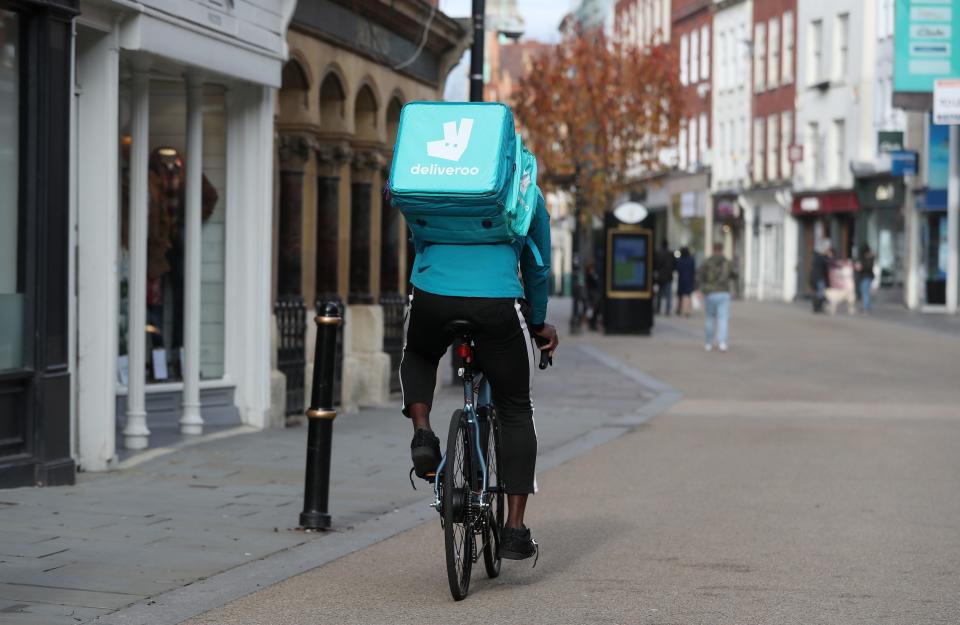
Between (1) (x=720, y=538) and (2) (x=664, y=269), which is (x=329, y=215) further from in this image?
(2) (x=664, y=269)

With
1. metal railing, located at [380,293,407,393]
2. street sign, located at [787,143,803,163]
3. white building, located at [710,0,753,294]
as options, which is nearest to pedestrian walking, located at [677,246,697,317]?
street sign, located at [787,143,803,163]

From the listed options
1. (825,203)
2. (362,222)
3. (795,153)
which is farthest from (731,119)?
(362,222)

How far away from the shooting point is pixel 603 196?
156 ft

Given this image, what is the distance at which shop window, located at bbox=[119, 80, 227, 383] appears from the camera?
544 inches

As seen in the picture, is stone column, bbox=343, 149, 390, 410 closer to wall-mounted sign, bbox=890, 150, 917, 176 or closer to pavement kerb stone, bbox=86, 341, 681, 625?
pavement kerb stone, bbox=86, 341, 681, 625

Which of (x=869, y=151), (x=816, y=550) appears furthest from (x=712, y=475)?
(x=869, y=151)

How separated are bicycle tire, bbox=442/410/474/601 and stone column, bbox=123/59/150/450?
5.68m

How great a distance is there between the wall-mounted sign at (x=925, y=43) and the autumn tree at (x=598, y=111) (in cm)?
815

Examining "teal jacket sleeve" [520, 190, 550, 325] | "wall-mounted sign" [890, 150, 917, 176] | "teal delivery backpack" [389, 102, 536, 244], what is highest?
"wall-mounted sign" [890, 150, 917, 176]

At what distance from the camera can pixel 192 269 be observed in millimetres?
13633

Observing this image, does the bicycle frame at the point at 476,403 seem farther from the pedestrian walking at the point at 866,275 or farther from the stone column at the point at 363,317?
the pedestrian walking at the point at 866,275

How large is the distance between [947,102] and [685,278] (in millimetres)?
9034

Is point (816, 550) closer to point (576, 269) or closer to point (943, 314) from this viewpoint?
point (576, 269)

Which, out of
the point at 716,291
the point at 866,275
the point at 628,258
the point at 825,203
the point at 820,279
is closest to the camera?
the point at 716,291
